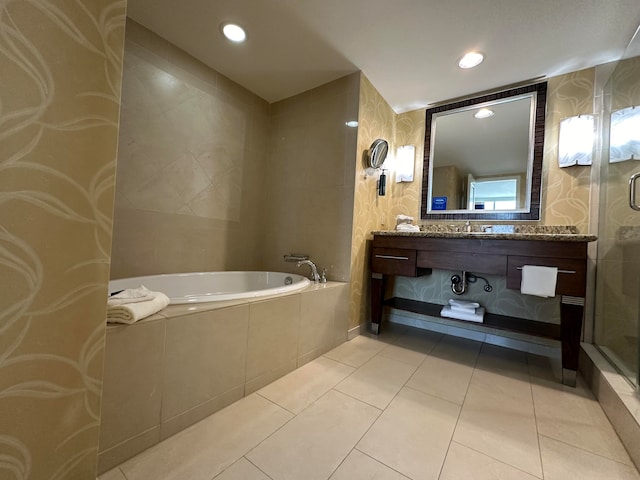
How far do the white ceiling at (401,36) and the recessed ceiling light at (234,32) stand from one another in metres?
0.04

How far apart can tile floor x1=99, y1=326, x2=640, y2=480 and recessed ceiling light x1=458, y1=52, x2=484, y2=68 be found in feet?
6.70

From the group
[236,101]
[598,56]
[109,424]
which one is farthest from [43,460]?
[598,56]

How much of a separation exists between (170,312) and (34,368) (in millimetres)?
397

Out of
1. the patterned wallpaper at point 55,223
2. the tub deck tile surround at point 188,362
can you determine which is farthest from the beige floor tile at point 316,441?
the patterned wallpaper at point 55,223

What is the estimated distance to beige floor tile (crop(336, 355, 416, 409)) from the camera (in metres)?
1.25

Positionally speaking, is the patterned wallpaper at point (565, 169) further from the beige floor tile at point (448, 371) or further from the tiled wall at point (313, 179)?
the tiled wall at point (313, 179)

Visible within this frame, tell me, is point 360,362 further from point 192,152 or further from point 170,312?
point 192,152

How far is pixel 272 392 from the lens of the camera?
49.3 inches

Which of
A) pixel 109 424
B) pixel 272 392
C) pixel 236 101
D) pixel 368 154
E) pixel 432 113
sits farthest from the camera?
pixel 432 113

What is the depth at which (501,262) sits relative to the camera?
1.55 m

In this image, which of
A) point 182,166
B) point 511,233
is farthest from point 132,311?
point 511,233

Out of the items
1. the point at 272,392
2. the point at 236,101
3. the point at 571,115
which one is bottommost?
the point at 272,392

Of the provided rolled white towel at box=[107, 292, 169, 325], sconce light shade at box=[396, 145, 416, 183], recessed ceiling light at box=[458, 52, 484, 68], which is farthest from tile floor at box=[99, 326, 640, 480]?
recessed ceiling light at box=[458, 52, 484, 68]

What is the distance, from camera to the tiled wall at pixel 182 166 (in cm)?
158
